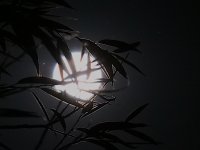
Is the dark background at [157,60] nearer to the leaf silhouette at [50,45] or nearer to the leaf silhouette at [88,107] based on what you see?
the leaf silhouette at [88,107]

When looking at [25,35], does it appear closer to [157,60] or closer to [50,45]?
[50,45]

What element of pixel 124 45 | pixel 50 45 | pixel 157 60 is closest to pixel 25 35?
pixel 50 45

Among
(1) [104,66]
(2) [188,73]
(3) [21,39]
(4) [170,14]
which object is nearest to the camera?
(3) [21,39]

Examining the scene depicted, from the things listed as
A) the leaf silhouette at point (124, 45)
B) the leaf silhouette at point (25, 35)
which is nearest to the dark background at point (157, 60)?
the leaf silhouette at point (124, 45)

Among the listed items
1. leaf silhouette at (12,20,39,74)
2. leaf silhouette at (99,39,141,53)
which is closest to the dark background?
leaf silhouette at (99,39,141,53)

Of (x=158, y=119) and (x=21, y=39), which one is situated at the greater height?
(x=21, y=39)

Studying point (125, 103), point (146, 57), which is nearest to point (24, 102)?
point (125, 103)

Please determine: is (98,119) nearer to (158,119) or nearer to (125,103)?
(125,103)

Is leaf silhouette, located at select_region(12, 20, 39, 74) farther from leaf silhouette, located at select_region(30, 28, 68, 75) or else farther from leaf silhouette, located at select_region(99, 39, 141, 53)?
leaf silhouette, located at select_region(99, 39, 141, 53)

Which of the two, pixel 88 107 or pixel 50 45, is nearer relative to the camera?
pixel 50 45
